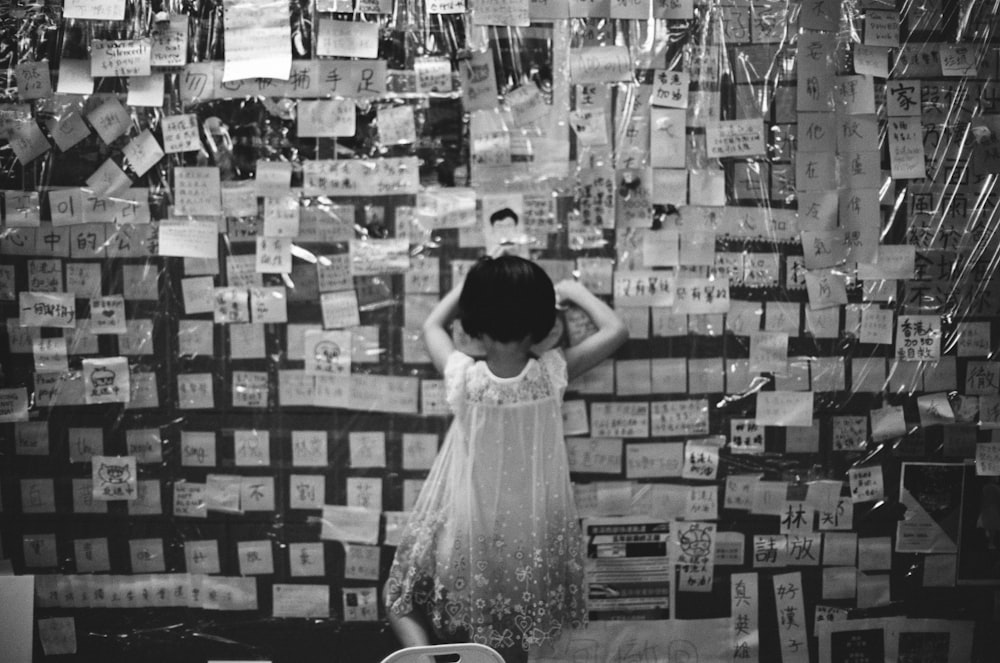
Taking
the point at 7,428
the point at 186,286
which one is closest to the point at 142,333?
the point at 186,286

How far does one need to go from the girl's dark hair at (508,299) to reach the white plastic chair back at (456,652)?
77 centimetres

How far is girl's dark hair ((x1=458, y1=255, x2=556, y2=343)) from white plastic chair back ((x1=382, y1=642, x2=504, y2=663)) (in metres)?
0.77

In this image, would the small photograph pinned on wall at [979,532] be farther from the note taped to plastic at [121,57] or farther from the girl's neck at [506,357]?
the note taped to plastic at [121,57]

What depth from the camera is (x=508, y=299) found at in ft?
6.32

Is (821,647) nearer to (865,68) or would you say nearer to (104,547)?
(865,68)

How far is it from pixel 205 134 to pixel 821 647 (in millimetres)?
2375

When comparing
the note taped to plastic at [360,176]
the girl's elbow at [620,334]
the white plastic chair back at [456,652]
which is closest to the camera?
the white plastic chair back at [456,652]

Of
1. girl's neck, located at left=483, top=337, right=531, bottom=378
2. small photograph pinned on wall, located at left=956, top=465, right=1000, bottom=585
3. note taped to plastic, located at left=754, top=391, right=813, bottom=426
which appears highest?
girl's neck, located at left=483, top=337, right=531, bottom=378

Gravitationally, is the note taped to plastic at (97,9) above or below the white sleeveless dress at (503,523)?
above

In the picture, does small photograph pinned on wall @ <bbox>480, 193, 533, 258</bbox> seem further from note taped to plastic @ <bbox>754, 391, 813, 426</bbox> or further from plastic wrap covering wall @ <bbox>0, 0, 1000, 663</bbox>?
note taped to plastic @ <bbox>754, 391, 813, 426</bbox>

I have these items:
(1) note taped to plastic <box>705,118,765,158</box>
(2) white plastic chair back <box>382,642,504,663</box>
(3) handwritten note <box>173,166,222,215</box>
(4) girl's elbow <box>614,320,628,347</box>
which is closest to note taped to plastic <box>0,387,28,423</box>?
(3) handwritten note <box>173,166,222,215</box>

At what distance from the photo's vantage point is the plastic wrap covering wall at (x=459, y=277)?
7.20 ft

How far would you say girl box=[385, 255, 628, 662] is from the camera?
1.96 m

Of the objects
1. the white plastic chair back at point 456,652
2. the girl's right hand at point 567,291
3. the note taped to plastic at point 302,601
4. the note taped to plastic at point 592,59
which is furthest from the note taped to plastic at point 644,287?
the note taped to plastic at point 302,601
